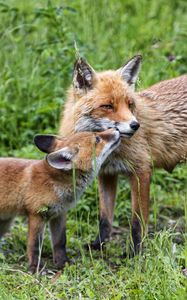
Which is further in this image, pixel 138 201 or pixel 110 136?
pixel 138 201

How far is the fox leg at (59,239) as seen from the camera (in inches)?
261

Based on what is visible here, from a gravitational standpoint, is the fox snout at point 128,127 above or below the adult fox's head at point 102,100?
below

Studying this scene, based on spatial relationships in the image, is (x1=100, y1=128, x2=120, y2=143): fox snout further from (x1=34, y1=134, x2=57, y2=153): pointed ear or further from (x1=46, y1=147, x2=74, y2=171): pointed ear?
(x1=34, y1=134, x2=57, y2=153): pointed ear

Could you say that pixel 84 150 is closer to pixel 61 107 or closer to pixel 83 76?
pixel 83 76

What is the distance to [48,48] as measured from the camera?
351 inches

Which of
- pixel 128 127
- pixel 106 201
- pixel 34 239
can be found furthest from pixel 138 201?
pixel 34 239

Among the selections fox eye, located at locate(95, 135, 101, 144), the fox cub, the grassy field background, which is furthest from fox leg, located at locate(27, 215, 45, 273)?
fox eye, located at locate(95, 135, 101, 144)

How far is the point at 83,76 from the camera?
693 cm

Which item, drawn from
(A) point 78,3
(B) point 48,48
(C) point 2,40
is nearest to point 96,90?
(B) point 48,48

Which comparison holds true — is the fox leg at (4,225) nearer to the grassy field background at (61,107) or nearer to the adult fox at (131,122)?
the grassy field background at (61,107)

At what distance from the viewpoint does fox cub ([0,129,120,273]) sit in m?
6.32

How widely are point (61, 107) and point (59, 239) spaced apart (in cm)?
234

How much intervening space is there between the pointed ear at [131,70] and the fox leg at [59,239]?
144cm

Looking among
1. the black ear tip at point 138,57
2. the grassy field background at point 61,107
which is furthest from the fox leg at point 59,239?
the black ear tip at point 138,57
